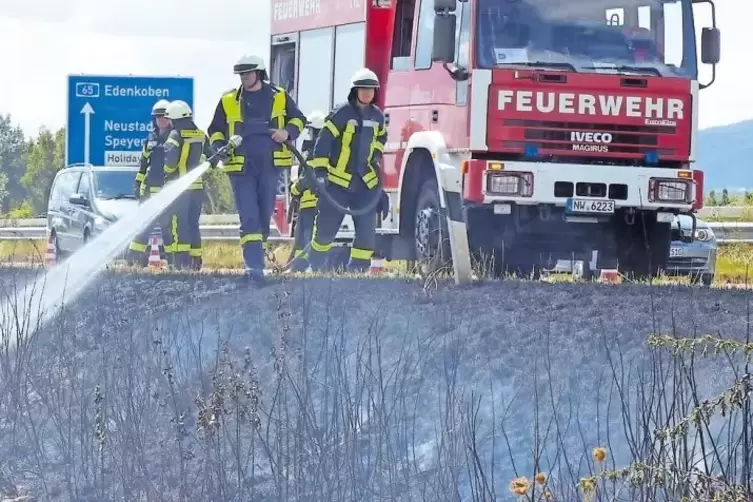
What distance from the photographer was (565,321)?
9.56m

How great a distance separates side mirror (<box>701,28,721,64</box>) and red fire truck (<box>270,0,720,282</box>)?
13 millimetres

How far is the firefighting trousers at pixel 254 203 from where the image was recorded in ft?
42.3

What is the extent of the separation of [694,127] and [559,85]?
124 cm

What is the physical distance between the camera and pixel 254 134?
1309cm

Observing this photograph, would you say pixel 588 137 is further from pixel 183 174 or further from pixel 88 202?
pixel 88 202

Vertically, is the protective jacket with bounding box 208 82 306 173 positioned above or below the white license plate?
above

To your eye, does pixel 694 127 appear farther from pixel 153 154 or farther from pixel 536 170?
pixel 153 154

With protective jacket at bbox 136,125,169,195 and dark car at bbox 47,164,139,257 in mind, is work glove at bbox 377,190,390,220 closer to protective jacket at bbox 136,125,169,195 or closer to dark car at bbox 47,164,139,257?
protective jacket at bbox 136,125,169,195

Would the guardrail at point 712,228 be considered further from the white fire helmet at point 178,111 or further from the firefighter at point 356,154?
the firefighter at point 356,154

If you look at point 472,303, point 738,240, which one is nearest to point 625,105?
point 472,303

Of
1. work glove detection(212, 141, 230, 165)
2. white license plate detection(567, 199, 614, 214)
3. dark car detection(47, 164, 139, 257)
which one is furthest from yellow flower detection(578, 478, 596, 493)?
dark car detection(47, 164, 139, 257)

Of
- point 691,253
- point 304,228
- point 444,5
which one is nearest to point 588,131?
point 444,5

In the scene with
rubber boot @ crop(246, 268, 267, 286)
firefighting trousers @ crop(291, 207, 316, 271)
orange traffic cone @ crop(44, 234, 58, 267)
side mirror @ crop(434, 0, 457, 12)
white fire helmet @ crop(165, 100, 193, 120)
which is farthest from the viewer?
orange traffic cone @ crop(44, 234, 58, 267)

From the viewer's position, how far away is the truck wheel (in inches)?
514
